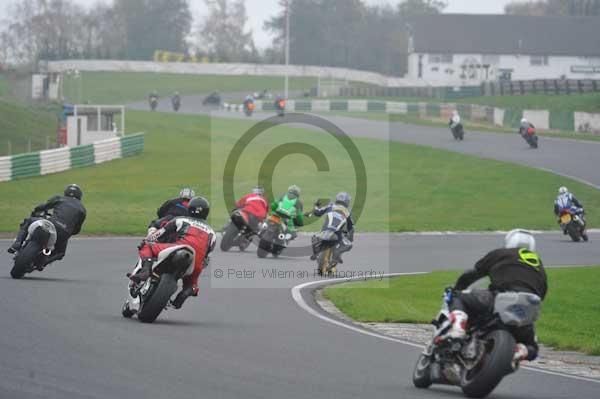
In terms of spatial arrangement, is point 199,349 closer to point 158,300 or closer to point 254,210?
point 158,300

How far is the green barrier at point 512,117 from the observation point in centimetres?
6231

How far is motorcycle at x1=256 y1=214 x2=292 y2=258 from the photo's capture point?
2152 centimetres

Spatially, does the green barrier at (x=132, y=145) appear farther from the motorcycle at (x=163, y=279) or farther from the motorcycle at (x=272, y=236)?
the motorcycle at (x=163, y=279)

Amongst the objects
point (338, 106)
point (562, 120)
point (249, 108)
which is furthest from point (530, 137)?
point (338, 106)

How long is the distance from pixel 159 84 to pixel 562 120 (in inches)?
2097

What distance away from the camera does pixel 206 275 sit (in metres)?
18.4

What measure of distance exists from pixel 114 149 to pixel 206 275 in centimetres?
2836

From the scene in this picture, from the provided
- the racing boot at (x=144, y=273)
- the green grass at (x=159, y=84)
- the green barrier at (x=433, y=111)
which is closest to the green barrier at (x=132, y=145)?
the green barrier at (x=433, y=111)

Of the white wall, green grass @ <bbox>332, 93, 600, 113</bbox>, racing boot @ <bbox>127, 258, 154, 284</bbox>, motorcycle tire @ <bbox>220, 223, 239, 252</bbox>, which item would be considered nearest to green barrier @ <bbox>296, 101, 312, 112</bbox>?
green grass @ <bbox>332, 93, 600, 113</bbox>

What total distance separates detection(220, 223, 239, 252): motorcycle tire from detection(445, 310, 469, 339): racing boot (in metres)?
13.5

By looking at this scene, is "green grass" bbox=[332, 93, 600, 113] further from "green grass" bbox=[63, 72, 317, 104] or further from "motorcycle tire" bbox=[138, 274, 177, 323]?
"motorcycle tire" bbox=[138, 274, 177, 323]

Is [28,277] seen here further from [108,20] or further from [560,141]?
[108,20]

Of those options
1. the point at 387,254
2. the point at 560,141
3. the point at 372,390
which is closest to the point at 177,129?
the point at 560,141

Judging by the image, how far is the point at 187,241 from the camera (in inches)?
479
